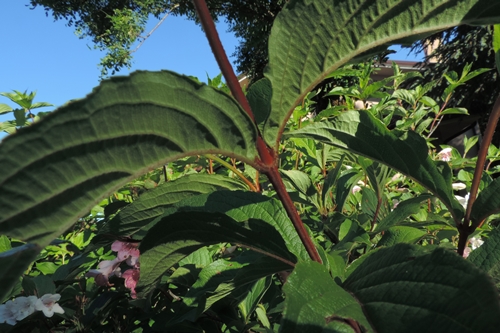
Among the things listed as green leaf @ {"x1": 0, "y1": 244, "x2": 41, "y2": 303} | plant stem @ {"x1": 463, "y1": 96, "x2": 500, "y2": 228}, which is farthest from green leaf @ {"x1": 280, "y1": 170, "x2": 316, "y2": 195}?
green leaf @ {"x1": 0, "y1": 244, "x2": 41, "y2": 303}

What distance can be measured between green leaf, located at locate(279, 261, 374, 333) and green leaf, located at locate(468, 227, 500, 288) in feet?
0.73

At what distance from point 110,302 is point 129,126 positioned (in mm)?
756

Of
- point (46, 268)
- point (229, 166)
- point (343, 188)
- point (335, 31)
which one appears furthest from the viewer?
point (46, 268)

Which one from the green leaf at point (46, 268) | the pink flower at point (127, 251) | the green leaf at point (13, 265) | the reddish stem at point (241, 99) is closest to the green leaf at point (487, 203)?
the reddish stem at point (241, 99)

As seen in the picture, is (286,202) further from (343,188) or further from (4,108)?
(4,108)

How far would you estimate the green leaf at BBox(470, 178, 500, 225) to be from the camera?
555 mm

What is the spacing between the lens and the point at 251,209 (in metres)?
0.53

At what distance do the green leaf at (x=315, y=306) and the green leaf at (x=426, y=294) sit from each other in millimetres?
19

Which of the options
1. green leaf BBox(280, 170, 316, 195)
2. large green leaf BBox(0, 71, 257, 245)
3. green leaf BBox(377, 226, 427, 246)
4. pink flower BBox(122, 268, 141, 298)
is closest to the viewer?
large green leaf BBox(0, 71, 257, 245)

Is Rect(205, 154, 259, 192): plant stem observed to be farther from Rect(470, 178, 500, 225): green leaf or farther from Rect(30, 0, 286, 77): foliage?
Rect(30, 0, 286, 77): foliage

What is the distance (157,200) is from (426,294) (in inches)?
14.5

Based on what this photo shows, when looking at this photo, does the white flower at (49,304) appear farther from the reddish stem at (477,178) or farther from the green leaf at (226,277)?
the reddish stem at (477,178)

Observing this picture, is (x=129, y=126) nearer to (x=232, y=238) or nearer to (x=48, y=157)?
(x=48, y=157)

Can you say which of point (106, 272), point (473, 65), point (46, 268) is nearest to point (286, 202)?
point (106, 272)
